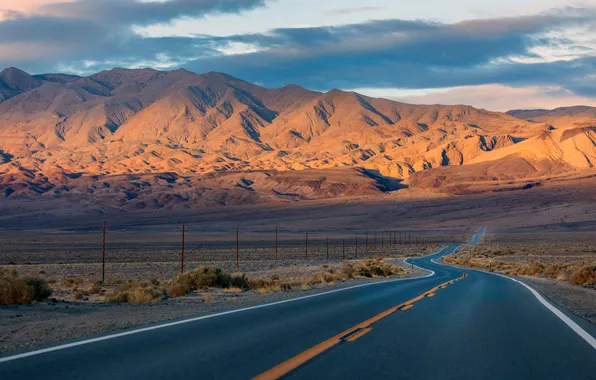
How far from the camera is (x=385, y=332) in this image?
11648mm

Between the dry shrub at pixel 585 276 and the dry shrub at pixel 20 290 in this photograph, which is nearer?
the dry shrub at pixel 20 290

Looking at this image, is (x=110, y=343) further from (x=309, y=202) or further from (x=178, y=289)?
(x=309, y=202)

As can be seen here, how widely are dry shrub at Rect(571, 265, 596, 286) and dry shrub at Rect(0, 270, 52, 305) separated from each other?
62.4 ft

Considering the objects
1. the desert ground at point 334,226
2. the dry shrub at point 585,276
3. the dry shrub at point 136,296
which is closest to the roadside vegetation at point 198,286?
the dry shrub at point 136,296

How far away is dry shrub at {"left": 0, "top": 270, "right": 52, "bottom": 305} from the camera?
17.2 metres

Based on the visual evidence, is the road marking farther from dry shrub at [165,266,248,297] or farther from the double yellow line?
dry shrub at [165,266,248,297]

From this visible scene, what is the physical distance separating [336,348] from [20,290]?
10.3 meters

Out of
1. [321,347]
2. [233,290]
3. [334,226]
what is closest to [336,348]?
[321,347]

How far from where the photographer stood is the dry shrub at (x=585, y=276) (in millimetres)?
27123

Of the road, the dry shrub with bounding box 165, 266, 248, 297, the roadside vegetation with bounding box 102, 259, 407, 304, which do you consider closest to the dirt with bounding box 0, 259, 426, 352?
the roadside vegetation with bounding box 102, 259, 407, 304

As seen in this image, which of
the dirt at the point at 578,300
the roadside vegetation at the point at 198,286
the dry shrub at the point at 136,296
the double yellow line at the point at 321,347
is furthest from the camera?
the roadside vegetation at the point at 198,286

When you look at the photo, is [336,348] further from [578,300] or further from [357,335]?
[578,300]

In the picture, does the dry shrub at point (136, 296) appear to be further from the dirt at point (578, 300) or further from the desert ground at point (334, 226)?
the desert ground at point (334, 226)

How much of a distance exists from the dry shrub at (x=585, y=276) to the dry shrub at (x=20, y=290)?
62.4 ft
